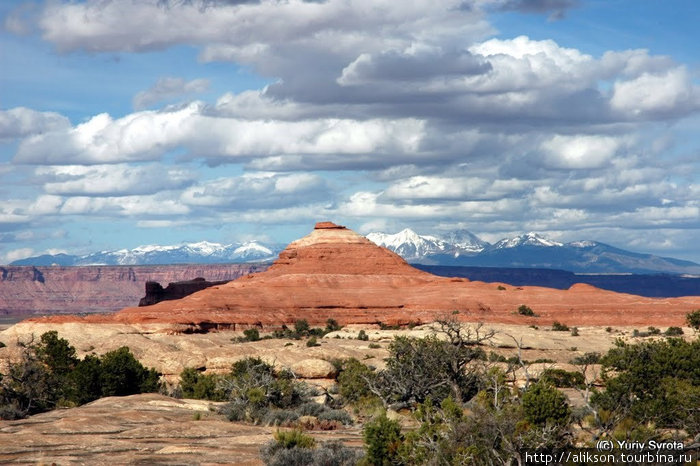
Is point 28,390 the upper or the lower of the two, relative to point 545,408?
lower

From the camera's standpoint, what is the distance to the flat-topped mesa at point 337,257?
137 m

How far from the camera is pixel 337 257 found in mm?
140875

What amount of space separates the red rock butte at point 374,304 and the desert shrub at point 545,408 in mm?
77494

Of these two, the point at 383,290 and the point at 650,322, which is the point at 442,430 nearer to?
the point at 650,322

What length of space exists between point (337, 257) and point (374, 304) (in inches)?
996

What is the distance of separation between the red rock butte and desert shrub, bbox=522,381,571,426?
254 ft

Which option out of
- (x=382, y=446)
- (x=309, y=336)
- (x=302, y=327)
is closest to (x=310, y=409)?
(x=382, y=446)

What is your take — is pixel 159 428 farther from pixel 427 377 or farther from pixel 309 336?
A: pixel 309 336

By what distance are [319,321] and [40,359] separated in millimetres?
67194

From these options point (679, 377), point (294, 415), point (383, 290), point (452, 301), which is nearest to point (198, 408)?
point (294, 415)

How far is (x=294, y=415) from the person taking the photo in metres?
35.8

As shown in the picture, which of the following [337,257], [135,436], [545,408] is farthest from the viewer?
[337,257]

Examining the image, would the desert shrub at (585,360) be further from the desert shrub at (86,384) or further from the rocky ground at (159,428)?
the desert shrub at (86,384)

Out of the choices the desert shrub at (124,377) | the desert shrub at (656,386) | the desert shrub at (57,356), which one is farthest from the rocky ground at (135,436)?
the desert shrub at (57,356)
